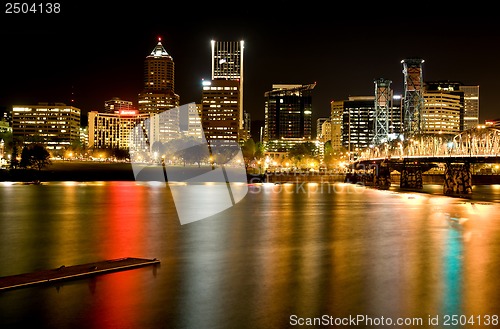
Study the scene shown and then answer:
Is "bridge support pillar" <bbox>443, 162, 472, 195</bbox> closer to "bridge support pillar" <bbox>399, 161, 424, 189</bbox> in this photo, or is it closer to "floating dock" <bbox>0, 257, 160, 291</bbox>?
"bridge support pillar" <bbox>399, 161, 424, 189</bbox>

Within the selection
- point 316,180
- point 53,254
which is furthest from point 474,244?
point 316,180

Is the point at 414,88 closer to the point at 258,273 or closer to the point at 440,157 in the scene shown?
the point at 440,157

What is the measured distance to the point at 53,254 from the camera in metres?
22.9

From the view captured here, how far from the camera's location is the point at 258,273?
1922 cm

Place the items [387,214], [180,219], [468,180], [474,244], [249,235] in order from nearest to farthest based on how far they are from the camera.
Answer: [474,244], [249,235], [180,219], [387,214], [468,180]

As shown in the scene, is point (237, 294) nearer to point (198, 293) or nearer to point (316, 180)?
point (198, 293)

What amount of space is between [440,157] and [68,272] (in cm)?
6476

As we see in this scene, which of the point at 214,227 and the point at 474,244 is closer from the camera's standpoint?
the point at 474,244

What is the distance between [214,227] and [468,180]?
5415 cm

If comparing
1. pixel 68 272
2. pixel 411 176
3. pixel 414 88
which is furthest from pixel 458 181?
pixel 68 272

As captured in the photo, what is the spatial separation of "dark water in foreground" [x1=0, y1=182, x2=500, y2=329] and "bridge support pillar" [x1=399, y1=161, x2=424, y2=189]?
60973 mm

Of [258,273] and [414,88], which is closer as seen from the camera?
[258,273]

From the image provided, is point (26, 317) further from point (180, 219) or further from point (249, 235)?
point (180, 219)

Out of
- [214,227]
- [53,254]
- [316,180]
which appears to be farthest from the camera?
[316,180]
